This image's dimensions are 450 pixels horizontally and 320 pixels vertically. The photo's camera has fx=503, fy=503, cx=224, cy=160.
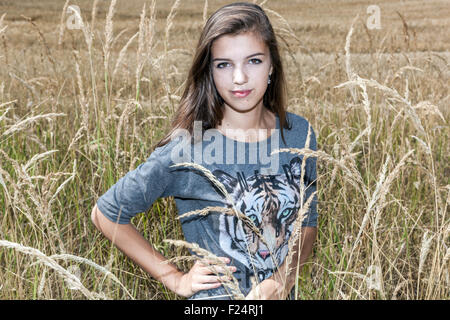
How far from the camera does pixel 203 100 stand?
55.9 inches

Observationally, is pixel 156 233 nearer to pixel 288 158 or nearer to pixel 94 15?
pixel 288 158

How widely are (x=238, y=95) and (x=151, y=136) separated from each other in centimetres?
79

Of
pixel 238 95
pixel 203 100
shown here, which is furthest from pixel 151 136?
pixel 238 95

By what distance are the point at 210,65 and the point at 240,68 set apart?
122mm

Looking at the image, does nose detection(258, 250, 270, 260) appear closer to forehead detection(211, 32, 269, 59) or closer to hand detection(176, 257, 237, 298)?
hand detection(176, 257, 237, 298)

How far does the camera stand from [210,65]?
139cm

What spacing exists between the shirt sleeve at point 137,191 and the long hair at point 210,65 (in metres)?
0.09

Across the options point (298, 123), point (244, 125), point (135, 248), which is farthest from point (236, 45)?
point (135, 248)

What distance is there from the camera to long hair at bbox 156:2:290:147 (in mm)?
1309

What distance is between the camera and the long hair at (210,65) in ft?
4.29

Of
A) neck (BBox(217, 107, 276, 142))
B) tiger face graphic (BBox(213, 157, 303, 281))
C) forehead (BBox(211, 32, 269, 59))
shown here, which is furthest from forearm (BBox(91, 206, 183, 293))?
forehead (BBox(211, 32, 269, 59))

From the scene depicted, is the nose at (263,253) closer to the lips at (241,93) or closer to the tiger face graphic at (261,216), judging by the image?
the tiger face graphic at (261,216)

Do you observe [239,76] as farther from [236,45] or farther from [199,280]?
[199,280]

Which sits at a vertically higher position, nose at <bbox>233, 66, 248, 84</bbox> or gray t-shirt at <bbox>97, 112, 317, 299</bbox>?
nose at <bbox>233, 66, 248, 84</bbox>
